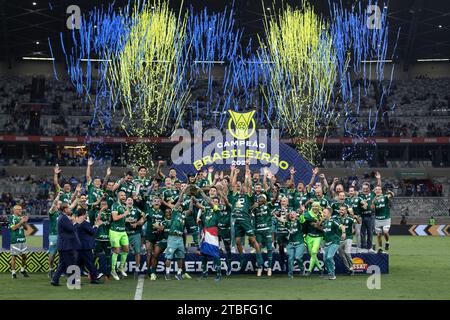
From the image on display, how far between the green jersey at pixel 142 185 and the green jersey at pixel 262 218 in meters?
3.07

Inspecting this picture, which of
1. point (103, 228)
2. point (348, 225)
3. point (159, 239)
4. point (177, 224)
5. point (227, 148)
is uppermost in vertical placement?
point (227, 148)

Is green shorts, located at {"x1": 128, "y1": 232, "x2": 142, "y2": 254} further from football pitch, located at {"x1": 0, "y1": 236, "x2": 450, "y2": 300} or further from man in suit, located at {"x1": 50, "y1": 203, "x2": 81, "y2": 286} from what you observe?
man in suit, located at {"x1": 50, "y1": 203, "x2": 81, "y2": 286}

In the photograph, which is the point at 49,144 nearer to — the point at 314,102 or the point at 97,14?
the point at 97,14

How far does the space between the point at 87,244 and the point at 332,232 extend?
6141 millimetres

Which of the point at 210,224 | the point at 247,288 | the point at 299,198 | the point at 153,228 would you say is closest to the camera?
the point at 247,288

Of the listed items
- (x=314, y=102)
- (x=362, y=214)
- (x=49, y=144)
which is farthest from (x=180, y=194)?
(x=49, y=144)

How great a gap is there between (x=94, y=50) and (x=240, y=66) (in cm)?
1253

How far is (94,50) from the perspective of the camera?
6025cm

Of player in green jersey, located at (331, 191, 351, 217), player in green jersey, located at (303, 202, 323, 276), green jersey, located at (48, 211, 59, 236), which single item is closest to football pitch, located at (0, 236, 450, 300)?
player in green jersey, located at (303, 202, 323, 276)

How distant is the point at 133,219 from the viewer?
18.7 m

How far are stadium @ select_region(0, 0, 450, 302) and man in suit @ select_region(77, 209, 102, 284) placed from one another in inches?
1.4

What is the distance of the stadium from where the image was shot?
59.8 feet

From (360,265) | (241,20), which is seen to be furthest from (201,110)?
(360,265)

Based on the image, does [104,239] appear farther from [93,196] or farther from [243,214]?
[243,214]
